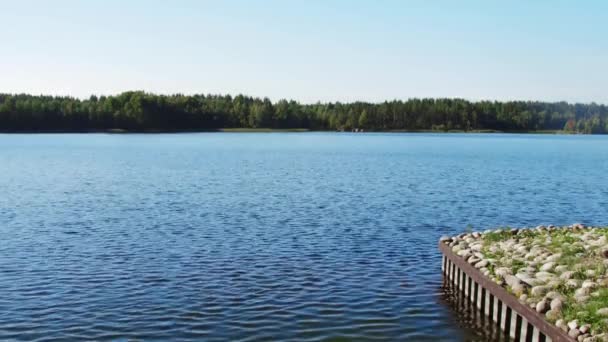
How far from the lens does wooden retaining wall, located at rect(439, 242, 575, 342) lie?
13867 mm

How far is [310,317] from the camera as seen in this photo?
1764cm

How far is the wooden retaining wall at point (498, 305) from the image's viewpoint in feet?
45.5

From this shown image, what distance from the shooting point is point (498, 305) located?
1705 cm

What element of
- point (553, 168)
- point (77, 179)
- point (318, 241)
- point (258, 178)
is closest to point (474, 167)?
point (553, 168)

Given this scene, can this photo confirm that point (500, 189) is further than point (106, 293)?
Yes

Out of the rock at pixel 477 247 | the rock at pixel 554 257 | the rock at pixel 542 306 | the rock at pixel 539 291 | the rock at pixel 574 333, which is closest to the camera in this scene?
the rock at pixel 574 333

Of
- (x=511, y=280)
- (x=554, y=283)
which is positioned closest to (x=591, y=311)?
(x=554, y=283)

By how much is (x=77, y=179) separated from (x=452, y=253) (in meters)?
44.1

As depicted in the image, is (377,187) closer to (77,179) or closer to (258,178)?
(258,178)

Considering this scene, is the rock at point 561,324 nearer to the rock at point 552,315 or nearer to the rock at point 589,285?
the rock at point 552,315

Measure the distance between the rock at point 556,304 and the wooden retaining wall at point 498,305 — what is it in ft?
1.15

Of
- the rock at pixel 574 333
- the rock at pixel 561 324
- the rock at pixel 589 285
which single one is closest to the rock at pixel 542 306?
the rock at pixel 561 324

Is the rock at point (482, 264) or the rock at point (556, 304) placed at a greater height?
the rock at point (556, 304)

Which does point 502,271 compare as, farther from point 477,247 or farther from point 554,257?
point 477,247
